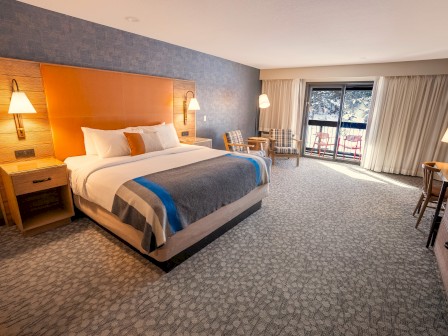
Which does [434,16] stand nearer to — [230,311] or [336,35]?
[336,35]

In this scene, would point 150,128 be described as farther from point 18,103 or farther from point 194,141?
point 18,103

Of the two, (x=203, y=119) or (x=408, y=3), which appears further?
(x=203, y=119)

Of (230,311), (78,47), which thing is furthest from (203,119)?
(230,311)

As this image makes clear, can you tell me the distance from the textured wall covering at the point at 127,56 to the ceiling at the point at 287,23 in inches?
5.8

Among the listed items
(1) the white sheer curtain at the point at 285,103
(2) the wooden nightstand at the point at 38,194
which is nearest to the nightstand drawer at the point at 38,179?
(2) the wooden nightstand at the point at 38,194

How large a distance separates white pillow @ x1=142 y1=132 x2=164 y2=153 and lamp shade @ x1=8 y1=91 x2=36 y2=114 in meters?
1.28

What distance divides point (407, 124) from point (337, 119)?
1.55 metres

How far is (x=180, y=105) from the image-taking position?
14.4 feet

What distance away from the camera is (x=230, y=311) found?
5.54ft

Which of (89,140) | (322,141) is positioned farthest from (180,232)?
(322,141)

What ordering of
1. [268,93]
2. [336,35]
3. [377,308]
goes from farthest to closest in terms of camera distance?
[268,93] < [336,35] < [377,308]

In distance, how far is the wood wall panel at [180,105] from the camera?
4.28 m

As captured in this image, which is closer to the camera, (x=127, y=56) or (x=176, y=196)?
(x=176, y=196)

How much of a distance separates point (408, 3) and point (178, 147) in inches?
123
